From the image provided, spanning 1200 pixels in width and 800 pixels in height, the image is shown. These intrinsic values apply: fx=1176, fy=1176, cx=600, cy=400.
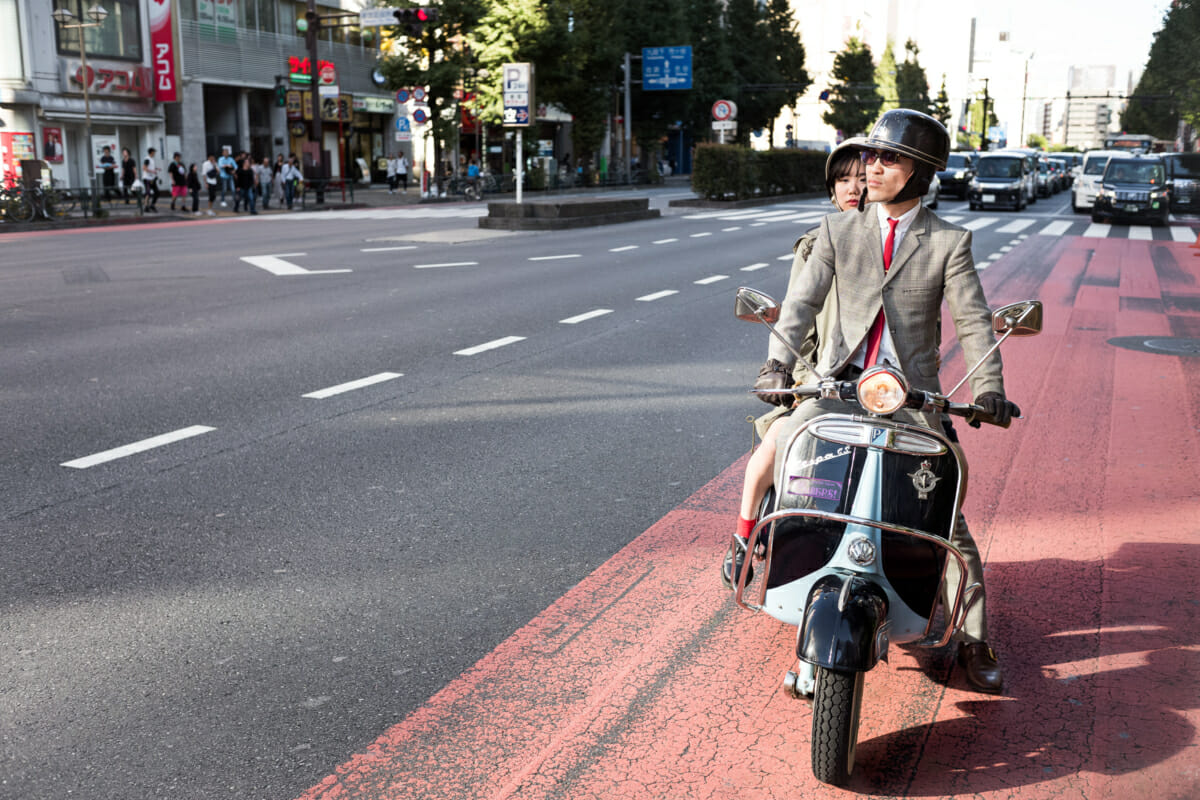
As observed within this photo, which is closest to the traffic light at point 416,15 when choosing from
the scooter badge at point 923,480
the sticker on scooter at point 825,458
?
the sticker on scooter at point 825,458

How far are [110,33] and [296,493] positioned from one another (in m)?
36.5

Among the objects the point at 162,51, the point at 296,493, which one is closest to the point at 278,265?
the point at 296,493

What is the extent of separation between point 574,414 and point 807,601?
161 inches

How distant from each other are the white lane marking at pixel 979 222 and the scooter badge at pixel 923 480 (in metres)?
25.2

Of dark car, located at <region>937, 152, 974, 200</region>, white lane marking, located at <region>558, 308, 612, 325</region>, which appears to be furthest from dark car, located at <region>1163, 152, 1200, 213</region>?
white lane marking, located at <region>558, 308, 612, 325</region>

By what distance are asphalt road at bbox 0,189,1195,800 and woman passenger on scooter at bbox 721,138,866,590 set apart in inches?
35.4

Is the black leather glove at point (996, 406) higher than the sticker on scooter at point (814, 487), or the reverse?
the black leather glove at point (996, 406)

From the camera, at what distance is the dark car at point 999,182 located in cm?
3431

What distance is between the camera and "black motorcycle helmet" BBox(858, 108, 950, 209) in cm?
313

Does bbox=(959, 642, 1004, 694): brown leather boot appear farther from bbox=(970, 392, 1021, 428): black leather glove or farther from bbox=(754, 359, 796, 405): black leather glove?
bbox=(754, 359, 796, 405): black leather glove

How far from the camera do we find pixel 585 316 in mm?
11078

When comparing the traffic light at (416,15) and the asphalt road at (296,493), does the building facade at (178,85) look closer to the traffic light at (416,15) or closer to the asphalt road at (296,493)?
the traffic light at (416,15)

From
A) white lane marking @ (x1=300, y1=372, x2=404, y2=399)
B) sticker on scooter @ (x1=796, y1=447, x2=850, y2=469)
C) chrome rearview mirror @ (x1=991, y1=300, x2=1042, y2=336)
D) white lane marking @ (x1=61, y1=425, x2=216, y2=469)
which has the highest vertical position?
chrome rearview mirror @ (x1=991, y1=300, x2=1042, y2=336)

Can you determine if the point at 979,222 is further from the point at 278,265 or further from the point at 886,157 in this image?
the point at 886,157
